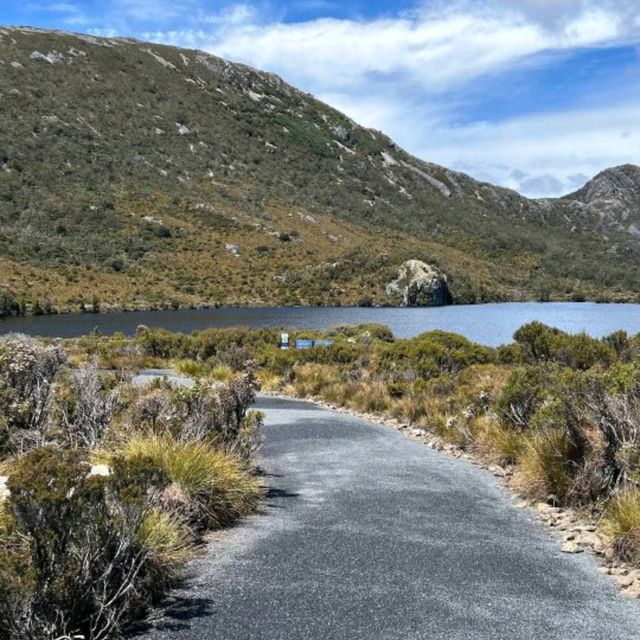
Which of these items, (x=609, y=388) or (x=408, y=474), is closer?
(x=609, y=388)

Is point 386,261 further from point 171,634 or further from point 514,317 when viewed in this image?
point 171,634

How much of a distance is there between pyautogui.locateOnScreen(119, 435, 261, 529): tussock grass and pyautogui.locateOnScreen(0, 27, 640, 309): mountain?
70404 mm

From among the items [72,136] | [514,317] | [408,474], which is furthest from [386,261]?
[408,474]

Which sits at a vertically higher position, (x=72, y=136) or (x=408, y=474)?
(x=72, y=136)

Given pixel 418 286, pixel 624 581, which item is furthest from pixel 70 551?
pixel 418 286

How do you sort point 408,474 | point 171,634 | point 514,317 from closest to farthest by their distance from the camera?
1. point 171,634
2. point 408,474
3. point 514,317

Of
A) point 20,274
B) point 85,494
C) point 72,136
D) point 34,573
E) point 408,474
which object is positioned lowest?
point 408,474

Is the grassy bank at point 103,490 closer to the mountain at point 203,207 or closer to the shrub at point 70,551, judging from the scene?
the shrub at point 70,551

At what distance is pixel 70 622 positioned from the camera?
4613mm

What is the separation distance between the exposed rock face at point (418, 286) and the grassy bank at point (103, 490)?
86.5 m

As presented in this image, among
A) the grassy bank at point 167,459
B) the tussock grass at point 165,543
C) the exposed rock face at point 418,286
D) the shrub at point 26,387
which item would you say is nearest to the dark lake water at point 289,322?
the exposed rock face at point 418,286

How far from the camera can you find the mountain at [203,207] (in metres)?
89.8

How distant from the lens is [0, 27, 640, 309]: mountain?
89812 mm

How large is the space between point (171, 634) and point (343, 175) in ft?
538
